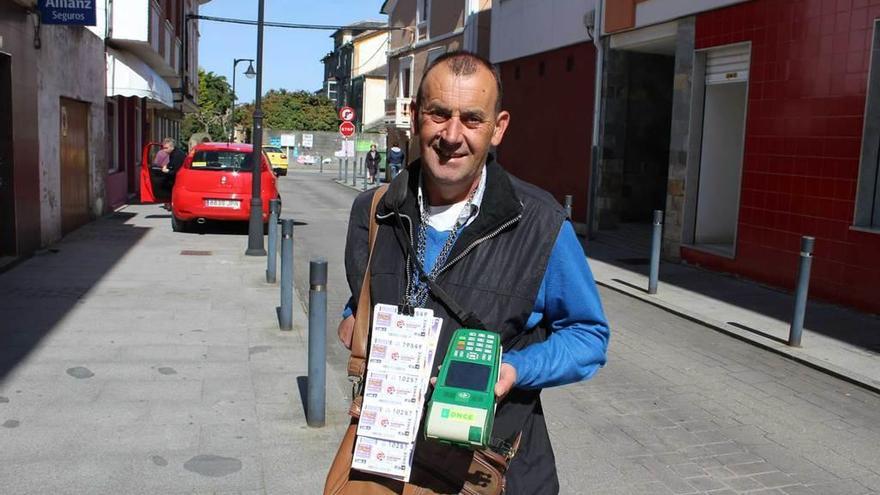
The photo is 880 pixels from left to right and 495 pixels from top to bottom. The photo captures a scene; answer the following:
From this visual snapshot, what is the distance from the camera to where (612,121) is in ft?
51.2

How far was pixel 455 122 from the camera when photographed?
6.75 feet

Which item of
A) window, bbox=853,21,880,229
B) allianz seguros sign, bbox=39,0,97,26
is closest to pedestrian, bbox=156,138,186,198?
allianz seguros sign, bbox=39,0,97,26

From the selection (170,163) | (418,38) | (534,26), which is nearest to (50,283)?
(170,163)

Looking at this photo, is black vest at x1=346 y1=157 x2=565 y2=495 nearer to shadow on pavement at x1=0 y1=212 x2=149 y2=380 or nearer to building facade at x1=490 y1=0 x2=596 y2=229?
shadow on pavement at x1=0 y1=212 x2=149 y2=380

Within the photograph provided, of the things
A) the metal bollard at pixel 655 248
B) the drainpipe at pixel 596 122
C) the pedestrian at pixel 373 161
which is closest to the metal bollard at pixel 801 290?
the metal bollard at pixel 655 248

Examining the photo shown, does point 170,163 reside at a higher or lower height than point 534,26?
lower

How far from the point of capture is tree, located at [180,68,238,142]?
193 feet

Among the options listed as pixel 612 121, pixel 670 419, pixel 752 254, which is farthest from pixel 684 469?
pixel 612 121

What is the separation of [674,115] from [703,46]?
3.78 feet

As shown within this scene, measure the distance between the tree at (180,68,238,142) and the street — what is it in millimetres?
51855

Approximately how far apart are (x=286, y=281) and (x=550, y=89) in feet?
38.2

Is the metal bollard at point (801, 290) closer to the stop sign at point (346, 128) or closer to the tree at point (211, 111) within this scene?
the stop sign at point (346, 128)

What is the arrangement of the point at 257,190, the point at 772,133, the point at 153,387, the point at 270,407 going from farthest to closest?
the point at 257,190, the point at 772,133, the point at 153,387, the point at 270,407

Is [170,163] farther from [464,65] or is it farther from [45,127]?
[464,65]
